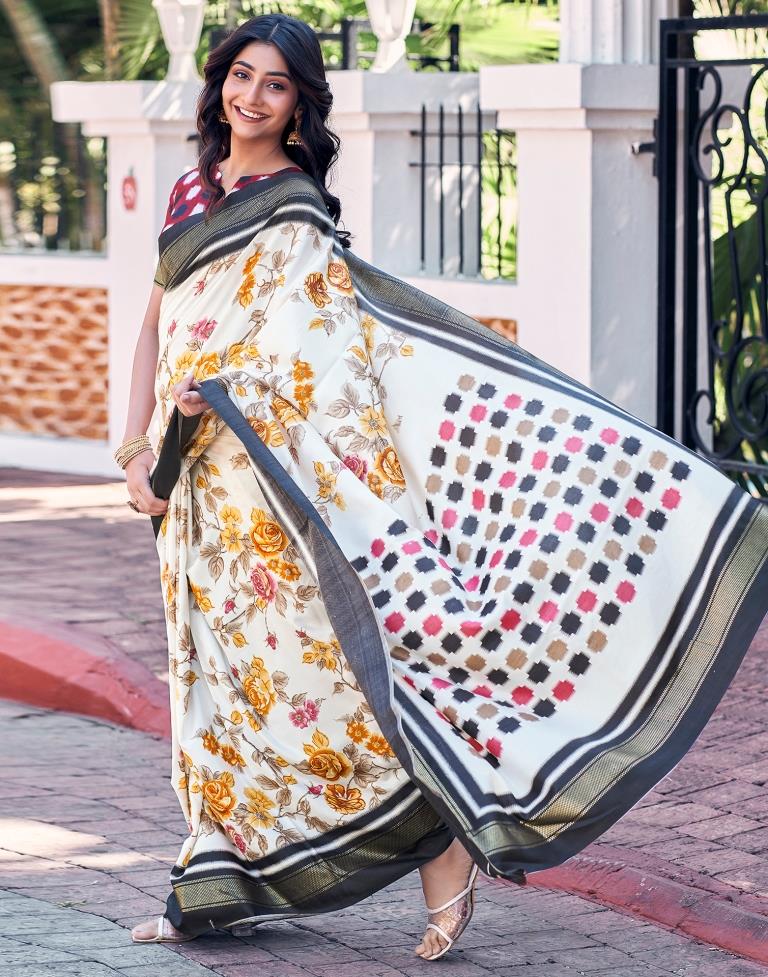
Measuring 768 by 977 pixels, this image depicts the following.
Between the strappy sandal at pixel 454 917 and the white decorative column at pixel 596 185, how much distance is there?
3.89m

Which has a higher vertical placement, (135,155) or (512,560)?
(135,155)

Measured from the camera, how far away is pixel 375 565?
3479mm

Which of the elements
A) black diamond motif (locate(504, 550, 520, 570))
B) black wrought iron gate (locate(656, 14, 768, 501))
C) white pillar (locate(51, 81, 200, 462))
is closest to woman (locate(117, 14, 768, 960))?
black diamond motif (locate(504, 550, 520, 570))

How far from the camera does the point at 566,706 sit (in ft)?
11.3

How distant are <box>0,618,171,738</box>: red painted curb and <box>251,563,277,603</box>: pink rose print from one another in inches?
85.7

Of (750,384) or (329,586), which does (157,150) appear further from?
(329,586)

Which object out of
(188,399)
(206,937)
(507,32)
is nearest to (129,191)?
(507,32)

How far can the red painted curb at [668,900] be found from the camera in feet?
12.4

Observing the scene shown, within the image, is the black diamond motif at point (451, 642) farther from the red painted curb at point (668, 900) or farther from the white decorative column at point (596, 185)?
the white decorative column at point (596, 185)

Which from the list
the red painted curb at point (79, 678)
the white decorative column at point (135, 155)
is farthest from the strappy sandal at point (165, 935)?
the white decorative column at point (135, 155)

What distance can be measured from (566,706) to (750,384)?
12.6 ft

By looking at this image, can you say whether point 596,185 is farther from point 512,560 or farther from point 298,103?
point 512,560

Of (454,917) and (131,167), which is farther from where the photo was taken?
(131,167)

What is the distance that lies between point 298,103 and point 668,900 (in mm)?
1911
